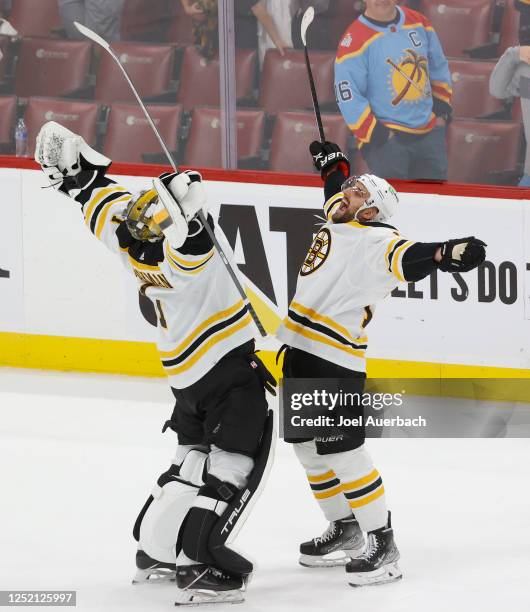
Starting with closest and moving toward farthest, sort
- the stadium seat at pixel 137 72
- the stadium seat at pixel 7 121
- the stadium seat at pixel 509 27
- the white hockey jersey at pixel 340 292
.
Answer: the white hockey jersey at pixel 340 292 → the stadium seat at pixel 509 27 → the stadium seat at pixel 137 72 → the stadium seat at pixel 7 121

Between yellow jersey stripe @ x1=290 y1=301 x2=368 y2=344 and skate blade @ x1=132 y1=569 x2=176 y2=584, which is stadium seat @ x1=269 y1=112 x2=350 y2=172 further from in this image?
skate blade @ x1=132 y1=569 x2=176 y2=584

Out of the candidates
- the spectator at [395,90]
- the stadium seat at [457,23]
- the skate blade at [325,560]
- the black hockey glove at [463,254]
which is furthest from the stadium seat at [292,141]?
the black hockey glove at [463,254]

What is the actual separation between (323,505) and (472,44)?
89.8 inches

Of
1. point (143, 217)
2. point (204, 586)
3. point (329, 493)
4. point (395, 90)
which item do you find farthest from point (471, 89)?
point (204, 586)

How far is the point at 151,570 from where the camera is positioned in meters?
3.70

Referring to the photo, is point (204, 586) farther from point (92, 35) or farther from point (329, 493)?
point (92, 35)

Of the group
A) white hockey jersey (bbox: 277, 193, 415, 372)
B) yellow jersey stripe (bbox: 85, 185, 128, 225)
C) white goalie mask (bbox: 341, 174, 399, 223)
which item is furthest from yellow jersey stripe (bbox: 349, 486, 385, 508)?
yellow jersey stripe (bbox: 85, 185, 128, 225)

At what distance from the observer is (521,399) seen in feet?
18.0

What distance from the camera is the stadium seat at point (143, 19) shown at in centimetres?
600

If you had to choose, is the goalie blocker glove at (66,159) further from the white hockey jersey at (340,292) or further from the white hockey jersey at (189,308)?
the white hockey jersey at (340,292)

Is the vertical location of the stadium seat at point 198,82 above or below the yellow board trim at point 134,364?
above

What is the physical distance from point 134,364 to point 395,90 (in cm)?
160

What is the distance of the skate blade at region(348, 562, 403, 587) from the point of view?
363cm

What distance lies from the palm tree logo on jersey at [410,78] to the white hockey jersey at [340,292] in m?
1.92
